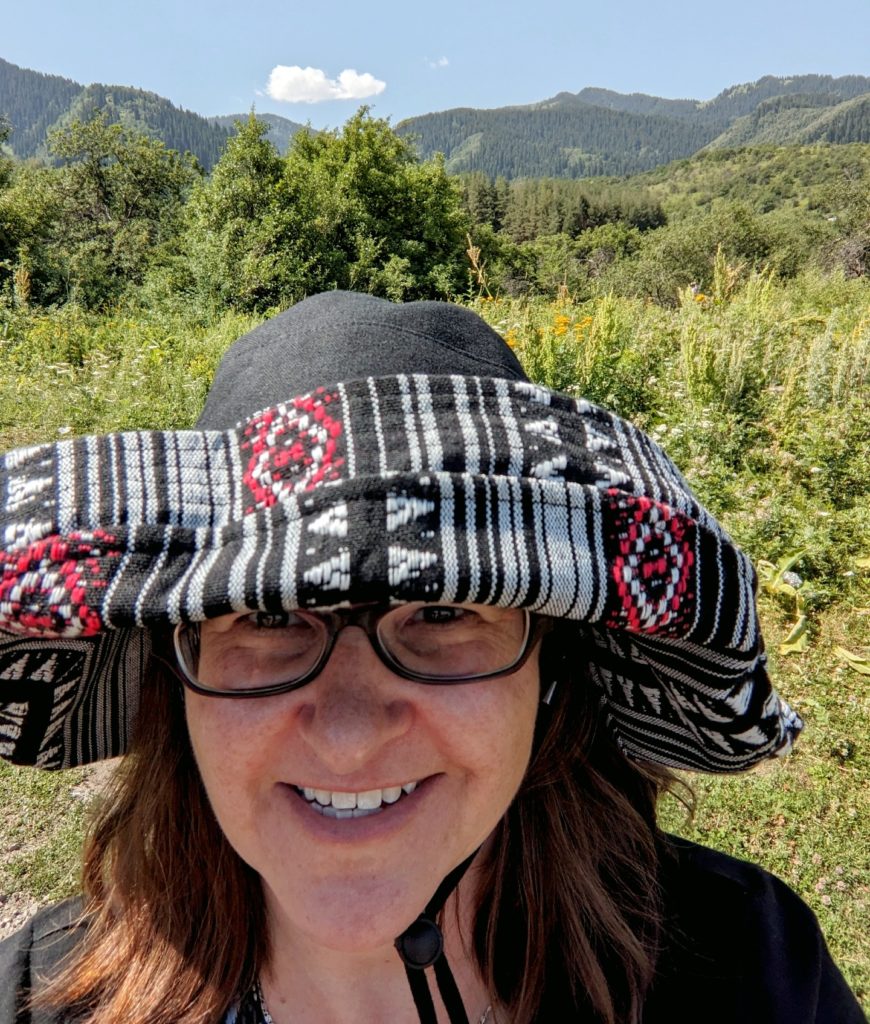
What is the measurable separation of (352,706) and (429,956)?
392 mm

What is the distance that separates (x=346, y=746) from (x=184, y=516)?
13.4 inches

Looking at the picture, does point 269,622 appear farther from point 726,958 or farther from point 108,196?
point 108,196

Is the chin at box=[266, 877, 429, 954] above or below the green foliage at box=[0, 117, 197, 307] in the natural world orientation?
below

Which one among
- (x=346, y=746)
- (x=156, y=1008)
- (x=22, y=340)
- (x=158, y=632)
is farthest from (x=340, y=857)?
(x=22, y=340)

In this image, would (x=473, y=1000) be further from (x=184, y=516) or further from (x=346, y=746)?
(x=184, y=516)

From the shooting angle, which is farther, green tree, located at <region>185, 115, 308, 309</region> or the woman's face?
green tree, located at <region>185, 115, 308, 309</region>

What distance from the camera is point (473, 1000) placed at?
1149 millimetres

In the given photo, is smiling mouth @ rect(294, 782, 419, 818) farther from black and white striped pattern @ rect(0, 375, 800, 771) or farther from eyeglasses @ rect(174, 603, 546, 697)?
black and white striped pattern @ rect(0, 375, 800, 771)

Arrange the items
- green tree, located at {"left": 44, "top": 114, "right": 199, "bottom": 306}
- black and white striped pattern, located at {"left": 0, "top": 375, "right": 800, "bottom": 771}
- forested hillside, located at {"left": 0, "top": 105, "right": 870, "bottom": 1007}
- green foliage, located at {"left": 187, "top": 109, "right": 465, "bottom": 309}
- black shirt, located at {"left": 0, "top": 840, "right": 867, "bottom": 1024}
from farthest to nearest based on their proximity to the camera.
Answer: green tree, located at {"left": 44, "top": 114, "right": 199, "bottom": 306} < green foliage, located at {"left": 187, "top": 109, "right": 465, "bottom": 309} < forested hillside, located at {"left": 0, "top": 105, "right": 870, "bottom": 1007} < black shirt, located at {"left": 0, "top": 840, "right": 867, "bottom": 1024} < black and white striped pattern, located at {"left": 0, "top": 375, "right": 800, "bottom": 771}

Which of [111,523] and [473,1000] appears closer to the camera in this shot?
[111,523]

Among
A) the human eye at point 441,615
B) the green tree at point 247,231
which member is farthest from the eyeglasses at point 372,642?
the green tree at point 247,231

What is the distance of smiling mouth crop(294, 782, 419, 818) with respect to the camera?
2.92 feet

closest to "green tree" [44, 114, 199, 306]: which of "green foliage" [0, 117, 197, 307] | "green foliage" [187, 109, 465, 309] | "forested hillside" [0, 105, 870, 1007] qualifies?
"green foliage" [0, 117, 197, 307]

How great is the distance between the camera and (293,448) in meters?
0.69
